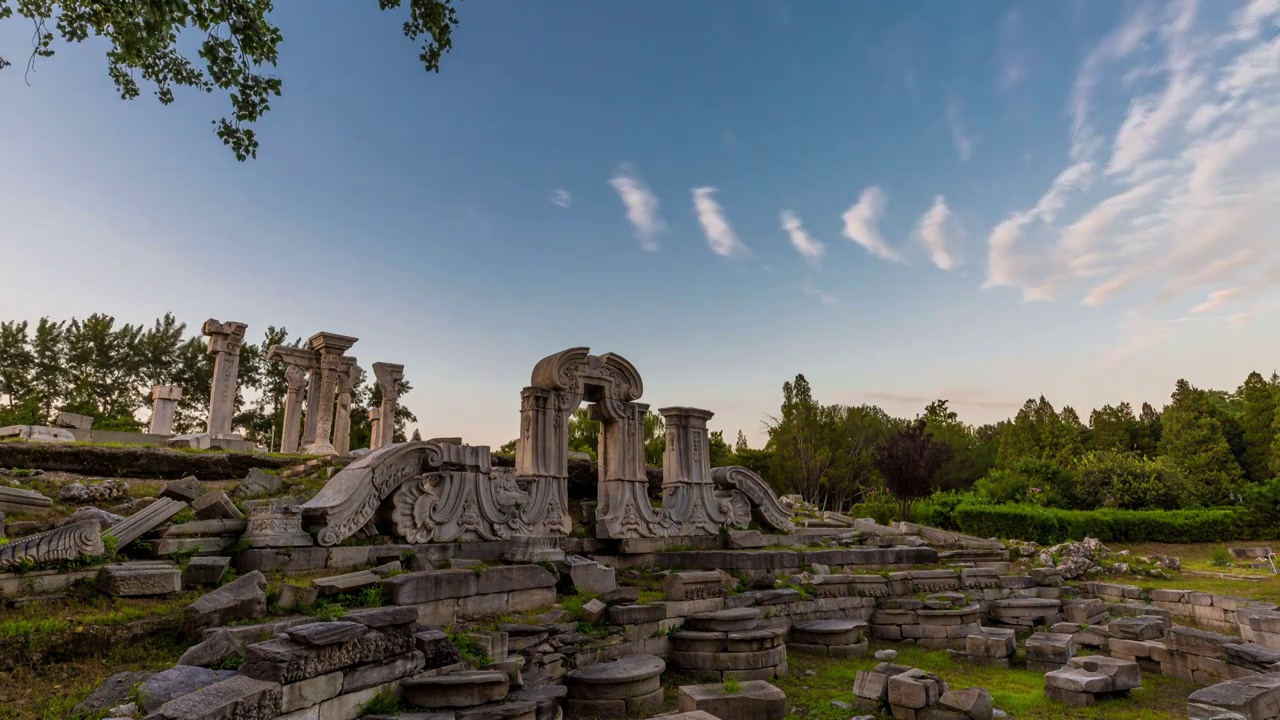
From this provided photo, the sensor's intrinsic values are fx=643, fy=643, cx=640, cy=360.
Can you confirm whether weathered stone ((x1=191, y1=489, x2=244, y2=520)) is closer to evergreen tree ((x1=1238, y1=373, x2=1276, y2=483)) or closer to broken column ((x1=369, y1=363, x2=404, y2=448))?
broken column ((x1=369, y1=363, x2=404, y2=448))

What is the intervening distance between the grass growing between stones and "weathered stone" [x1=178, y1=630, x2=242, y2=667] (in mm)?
4657

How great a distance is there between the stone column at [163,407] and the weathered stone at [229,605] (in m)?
23.2

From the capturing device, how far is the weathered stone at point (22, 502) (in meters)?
7.01

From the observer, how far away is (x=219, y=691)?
3766 mm

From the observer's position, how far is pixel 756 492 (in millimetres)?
11836

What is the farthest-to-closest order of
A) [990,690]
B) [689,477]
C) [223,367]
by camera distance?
[223,367]
[689,477]
[990,690]

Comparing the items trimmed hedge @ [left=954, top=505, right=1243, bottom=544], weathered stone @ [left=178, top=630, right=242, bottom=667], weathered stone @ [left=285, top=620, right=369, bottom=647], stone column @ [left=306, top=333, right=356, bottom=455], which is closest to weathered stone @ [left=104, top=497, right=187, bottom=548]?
weathered stone @ [left=178, top=630, right=242, bottom=667]

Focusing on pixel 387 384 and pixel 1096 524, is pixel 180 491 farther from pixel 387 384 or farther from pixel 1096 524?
pixel 1096 524

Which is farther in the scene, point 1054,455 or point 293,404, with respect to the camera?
point 1054,455

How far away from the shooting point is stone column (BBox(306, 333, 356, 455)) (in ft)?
64.4

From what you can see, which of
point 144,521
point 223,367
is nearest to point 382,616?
point 144,521

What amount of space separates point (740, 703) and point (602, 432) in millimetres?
5585

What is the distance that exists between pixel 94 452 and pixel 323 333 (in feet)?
26.2

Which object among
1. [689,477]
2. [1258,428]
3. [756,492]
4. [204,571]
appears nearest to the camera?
[204,571]
